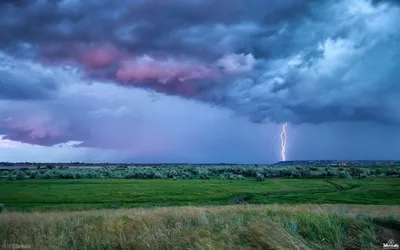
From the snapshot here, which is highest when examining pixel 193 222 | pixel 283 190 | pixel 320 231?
pixel 320 231

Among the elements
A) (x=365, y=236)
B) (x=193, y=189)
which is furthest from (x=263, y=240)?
(x=193, y=189)

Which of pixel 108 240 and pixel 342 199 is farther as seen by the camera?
pixel 342 199

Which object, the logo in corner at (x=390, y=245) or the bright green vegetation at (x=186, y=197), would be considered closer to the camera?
the logo in corner at (x=390, y=245)

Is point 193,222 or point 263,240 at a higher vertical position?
point 263,240

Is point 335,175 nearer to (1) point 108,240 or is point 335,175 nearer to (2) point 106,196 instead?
(2) point 106,196

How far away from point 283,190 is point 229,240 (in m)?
49.7

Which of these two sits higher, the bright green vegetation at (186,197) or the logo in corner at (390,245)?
the logo in corner at (390,245)

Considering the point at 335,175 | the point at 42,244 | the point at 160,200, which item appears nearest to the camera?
the point at 42,244

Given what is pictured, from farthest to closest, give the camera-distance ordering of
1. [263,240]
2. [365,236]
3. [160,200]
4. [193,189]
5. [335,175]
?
[335,175] → [193,189] → [160,200] → [365,236] → [263,240]

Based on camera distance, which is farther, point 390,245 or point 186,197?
point 186,197

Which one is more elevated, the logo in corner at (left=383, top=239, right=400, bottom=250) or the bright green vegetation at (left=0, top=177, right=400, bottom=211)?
the logo in corner at (left=383, top=239, right=400, bottom=250)

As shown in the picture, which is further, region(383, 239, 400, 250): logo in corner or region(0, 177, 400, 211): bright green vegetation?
region(0, 177, 400, 211): bright green vegetation

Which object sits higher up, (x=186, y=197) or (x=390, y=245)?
(x=390, y=245)

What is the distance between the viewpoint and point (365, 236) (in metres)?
7.94
